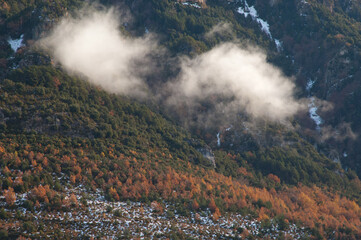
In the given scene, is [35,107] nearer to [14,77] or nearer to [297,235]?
[14,77]

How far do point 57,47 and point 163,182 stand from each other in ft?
377

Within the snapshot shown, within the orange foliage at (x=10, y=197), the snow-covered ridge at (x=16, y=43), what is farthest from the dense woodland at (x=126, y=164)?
the snow-covered ridge at (x=16, y=43)

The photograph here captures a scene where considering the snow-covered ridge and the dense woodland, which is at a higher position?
the snow-covered ridge

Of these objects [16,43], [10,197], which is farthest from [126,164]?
[16,43]

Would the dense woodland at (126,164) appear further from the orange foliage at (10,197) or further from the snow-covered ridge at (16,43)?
the snow-covered ridge at (16,43)

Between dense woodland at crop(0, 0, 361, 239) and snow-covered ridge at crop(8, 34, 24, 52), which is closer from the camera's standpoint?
dense woodland at crop(0, 0, 361, 239)

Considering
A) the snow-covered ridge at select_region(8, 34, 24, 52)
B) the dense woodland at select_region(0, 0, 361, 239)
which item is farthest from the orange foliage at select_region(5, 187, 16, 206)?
the snow-covered ridge at select_region(8, 34, 24, 52)

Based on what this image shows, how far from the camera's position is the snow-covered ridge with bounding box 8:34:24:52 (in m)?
191

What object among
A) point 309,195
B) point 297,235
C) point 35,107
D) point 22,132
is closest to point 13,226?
point 22,132

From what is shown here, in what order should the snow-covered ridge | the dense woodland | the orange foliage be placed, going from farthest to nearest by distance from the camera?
Answer: 1. the snow-covered ridge
2. the dense woodland
3. the orange foliage

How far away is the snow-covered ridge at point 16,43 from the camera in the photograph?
7534 inches

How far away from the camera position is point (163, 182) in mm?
136375

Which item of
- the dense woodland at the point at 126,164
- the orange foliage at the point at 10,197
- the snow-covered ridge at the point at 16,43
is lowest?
the orange foliage at the point at 10,197

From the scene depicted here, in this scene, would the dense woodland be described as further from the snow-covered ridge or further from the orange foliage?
the snow-covered ridge
